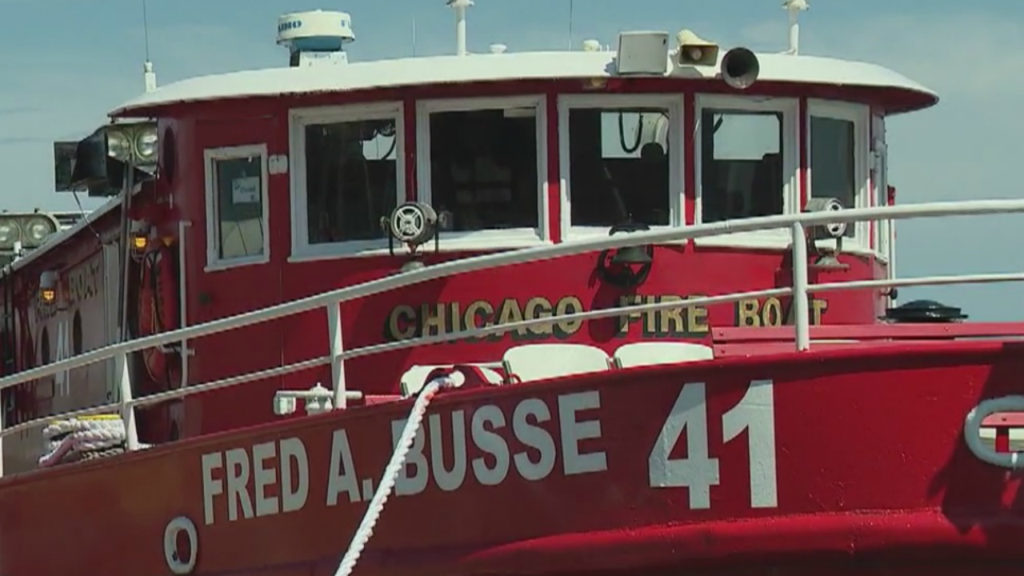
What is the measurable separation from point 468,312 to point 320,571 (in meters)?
1.80

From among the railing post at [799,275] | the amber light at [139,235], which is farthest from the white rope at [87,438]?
the railing post at [799,275]

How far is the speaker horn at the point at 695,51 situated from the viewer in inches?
384

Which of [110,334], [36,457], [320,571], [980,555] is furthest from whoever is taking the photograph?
[36,457]

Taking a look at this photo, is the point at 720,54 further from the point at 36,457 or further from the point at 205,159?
the point at 36,457

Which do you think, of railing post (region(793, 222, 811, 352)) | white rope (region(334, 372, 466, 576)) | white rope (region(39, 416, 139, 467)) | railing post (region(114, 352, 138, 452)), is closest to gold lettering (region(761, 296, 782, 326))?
white rope (region(334, 372, 466, 576))

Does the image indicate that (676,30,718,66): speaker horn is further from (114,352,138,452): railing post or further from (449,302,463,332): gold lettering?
(114,352,138,452): railing post

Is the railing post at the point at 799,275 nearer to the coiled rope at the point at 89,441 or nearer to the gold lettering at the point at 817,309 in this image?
the gold lettering at the point at 817,309

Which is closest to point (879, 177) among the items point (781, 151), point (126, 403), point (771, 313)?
point (781, 151)

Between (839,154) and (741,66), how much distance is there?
1.06 metres

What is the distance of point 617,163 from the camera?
9953 mm

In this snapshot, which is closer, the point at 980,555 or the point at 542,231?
the point at 980,555

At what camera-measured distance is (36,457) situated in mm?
15391

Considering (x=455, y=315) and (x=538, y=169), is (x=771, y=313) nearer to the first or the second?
(x=538, y=169)

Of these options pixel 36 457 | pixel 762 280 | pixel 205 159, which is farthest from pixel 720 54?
pixel 36 457
